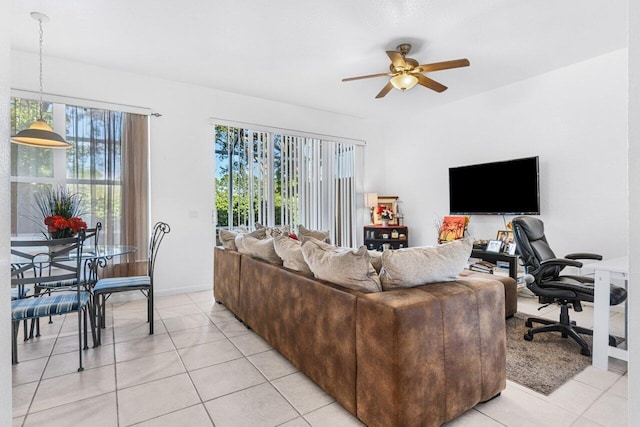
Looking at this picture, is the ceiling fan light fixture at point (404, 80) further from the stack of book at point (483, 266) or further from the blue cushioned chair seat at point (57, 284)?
the blue cushioned chair seat at point (57, 284)

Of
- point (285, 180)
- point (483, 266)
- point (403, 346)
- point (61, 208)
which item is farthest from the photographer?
point (285, 180)

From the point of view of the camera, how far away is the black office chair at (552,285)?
7.70 ft

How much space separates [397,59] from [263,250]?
2.16 m

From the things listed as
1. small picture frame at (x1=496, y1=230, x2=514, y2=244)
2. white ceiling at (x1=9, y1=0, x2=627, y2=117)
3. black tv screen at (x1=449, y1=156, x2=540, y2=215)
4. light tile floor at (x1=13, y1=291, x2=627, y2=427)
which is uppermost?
white ceiling at (x1=9, y1=0, x2=627, y2=117)

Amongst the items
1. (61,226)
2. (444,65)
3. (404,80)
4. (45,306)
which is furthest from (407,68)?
(45,306)

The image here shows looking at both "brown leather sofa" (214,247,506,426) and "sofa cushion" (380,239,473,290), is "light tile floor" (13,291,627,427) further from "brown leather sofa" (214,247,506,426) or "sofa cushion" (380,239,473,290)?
"sofa cushion" (380,239,473,290)

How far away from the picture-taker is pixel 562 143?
379 cm

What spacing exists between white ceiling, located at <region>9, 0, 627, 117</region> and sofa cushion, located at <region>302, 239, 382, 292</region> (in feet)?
6.94

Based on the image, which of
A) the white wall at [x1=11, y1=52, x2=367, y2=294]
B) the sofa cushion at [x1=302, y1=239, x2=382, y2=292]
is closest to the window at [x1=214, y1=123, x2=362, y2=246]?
the white wall at [x1=11, y1=52, x2=367, y2=294]

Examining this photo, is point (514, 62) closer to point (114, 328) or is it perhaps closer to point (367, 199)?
point (367, 199)

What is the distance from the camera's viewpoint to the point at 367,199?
583cm

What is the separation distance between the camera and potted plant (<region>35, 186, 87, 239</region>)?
2.39 m

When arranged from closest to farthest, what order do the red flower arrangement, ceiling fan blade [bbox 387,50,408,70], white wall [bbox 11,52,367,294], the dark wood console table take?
the red flower arrangement, ceiling fan blade [bbox 387,50,408,70], the dark wood console table, white wall [bbox 11,52,367,294]

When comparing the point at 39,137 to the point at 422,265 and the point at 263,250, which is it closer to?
the point at 263,250
